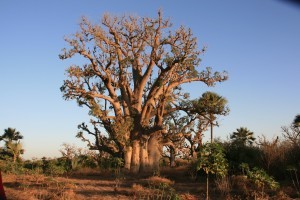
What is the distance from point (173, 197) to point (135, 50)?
648 inches

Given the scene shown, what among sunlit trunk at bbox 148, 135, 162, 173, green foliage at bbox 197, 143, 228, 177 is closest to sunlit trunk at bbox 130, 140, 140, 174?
sunlit trunk at bbox 148, 135, 162, 173

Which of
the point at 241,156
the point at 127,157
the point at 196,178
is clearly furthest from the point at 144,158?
the point at 241,156

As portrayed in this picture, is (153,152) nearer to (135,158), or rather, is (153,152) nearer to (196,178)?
(135,158)

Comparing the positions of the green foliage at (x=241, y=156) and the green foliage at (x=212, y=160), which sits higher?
the green foliage at (x=241, y=156)

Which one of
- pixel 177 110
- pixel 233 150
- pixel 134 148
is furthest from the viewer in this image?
pixel 177 110

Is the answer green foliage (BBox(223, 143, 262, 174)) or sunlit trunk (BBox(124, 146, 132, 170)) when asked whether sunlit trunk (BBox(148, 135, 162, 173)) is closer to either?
sunlit trunk (BBox(124, 146, 132, 170))

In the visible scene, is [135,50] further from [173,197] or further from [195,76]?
[173,197]

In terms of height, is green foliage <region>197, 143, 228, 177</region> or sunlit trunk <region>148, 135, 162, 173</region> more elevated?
sunlit trunk <region>148, 135, 162, 173</region>

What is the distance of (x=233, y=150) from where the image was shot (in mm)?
19938

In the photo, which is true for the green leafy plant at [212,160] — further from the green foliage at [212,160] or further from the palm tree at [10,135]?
the palm tree at [10,135]

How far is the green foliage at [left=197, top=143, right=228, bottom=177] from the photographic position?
40.5 feet

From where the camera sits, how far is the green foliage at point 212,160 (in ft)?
40.5

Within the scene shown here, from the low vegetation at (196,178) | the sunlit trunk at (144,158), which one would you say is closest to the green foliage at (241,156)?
the low vegetation at (196,178)

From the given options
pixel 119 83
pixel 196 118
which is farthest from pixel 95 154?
pixel 196 118
